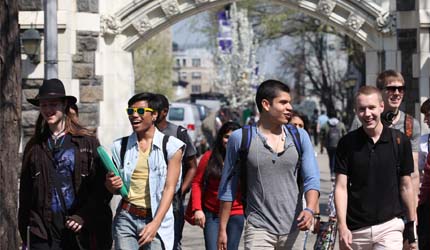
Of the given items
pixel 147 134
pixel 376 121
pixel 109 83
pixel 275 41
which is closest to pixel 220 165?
pixel 147 134

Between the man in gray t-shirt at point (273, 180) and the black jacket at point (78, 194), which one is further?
the black jacket at point (78, 194)

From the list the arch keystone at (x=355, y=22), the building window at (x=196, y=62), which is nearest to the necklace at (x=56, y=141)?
the arch keystone at (x=355, y=22)

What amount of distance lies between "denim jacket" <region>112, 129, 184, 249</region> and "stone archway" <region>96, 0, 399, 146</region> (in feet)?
28.2

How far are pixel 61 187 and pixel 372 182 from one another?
1888 mm

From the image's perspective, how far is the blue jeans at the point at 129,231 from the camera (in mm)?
6750

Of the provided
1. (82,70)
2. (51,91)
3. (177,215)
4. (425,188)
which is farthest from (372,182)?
(82,70)

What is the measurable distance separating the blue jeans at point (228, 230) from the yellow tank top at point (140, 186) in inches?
66.5

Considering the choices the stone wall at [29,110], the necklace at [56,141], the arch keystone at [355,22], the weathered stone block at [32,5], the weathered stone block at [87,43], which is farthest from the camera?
the arch keystone at [355,22]

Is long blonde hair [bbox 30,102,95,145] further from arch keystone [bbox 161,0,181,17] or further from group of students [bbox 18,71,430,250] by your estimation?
arch keystone [bbox 161,0,181,17]

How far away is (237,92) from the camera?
5447 centimetres

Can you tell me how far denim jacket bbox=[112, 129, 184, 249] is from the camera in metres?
6.82

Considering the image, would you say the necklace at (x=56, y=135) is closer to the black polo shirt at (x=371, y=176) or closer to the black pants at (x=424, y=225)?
the black polo shirt at (x=371, y=176)

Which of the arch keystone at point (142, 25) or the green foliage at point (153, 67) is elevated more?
the green foliage at point (153, 67)

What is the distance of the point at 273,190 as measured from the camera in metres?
6.44
